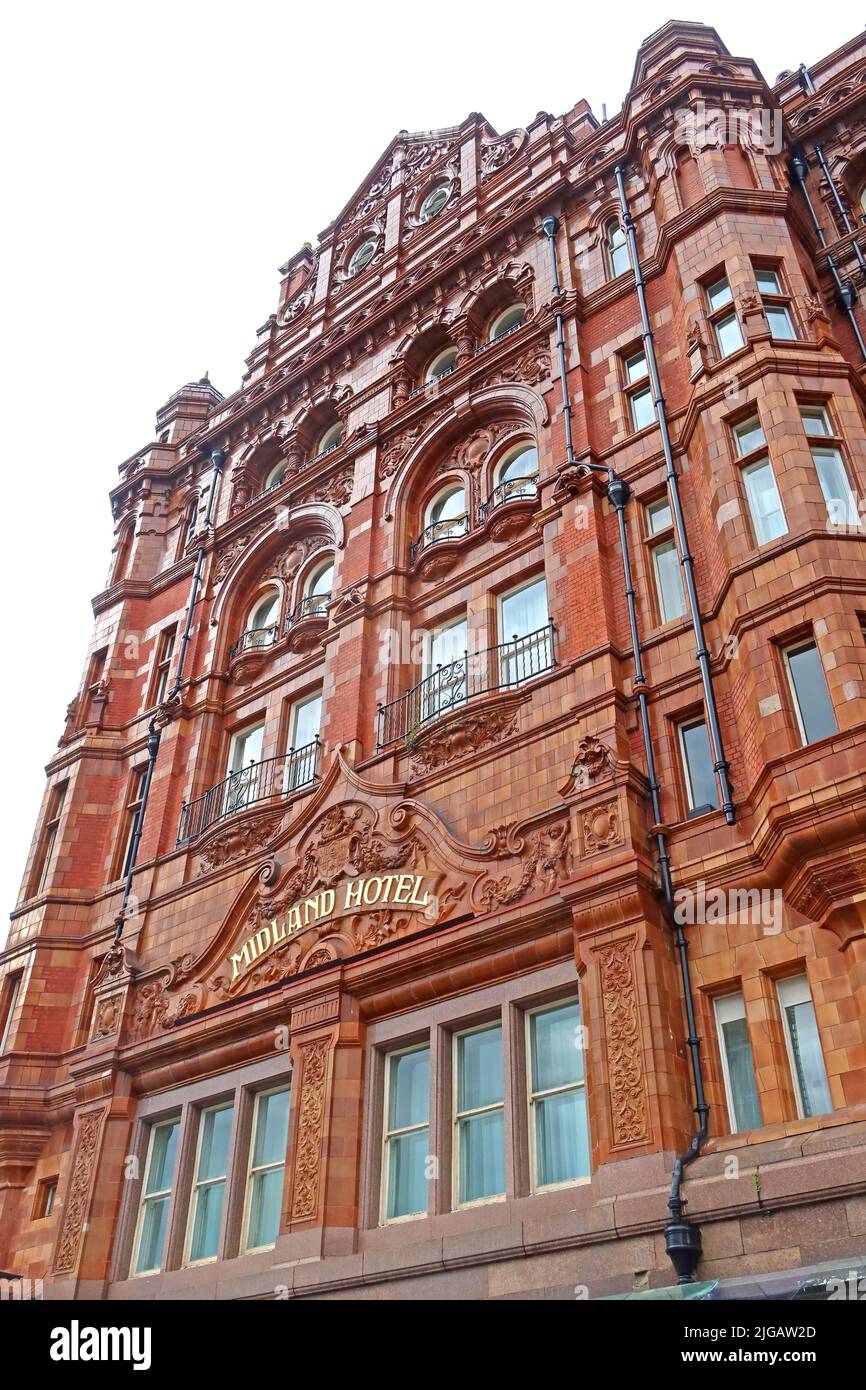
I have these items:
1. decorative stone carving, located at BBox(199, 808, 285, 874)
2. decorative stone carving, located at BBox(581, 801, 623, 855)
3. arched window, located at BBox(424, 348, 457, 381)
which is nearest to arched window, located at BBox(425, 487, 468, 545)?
arched window, located at BBox(424, 348, 457, 381)

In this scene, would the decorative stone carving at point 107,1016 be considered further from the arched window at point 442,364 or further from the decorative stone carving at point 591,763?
the arched window at point 442,364

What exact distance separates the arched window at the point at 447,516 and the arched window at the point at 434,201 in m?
13.7

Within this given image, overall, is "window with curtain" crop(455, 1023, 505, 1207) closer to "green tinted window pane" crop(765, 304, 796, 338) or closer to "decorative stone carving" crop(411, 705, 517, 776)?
"decorative stone carving" crop(411, 705, 517, 776)

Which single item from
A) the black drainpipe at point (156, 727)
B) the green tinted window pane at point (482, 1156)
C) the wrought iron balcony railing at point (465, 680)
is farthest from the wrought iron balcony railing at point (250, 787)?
the green tinted window pane at point (482, 1156)

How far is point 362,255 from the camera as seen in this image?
39.7 m

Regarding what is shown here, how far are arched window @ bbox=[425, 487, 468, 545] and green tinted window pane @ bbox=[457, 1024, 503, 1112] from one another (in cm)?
1169

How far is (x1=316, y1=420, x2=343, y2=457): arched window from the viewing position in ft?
110

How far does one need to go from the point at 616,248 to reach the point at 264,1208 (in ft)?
72.6

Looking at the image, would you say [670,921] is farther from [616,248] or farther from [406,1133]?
[616,248]

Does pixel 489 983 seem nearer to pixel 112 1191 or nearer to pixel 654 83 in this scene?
pixel 112 1191

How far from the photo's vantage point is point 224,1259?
18859 millimetres

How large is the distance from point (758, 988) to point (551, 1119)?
3.69m

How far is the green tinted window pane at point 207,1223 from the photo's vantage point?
19.6 m
